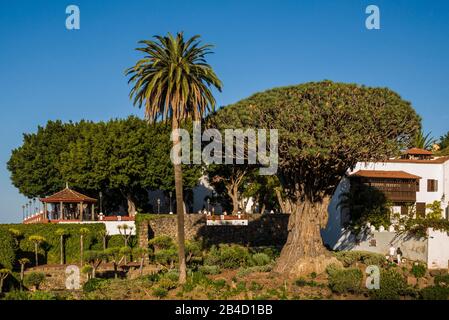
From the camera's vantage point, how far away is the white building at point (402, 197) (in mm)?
48438

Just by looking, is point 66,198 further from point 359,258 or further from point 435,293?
point 435,293

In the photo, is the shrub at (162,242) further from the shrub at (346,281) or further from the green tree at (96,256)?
the shrub at (346,281)

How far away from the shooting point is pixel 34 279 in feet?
152

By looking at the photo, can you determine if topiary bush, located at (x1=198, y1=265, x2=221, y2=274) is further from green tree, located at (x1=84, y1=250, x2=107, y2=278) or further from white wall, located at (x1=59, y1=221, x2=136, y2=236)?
white wall, located at (x1=59, y1=221, x2=136, y2=236)

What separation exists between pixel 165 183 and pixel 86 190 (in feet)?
29.7

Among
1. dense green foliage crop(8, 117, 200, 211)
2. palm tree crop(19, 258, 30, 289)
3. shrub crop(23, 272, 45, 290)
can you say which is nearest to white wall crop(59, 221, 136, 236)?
palm tree crop(19, 258, 30, 289)

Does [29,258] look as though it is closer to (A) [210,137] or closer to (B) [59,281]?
(B) [59,281]

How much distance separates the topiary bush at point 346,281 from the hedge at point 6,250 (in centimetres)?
2526

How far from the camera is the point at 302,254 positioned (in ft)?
135

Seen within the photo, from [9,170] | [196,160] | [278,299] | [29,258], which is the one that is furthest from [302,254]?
[9,170]

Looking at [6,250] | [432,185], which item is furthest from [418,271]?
[6,250]

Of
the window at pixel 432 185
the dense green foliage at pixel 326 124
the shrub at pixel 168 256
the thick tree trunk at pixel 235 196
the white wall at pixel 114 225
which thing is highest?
the dense green foliage at pixel 326 124

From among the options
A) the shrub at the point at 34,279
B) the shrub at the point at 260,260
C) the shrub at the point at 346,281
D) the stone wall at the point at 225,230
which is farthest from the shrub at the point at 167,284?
the stone wall at the point at 225,230

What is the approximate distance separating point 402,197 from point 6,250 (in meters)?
34.7
